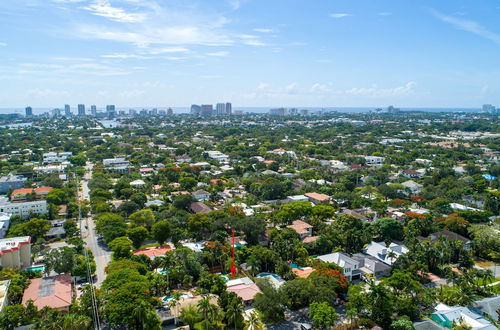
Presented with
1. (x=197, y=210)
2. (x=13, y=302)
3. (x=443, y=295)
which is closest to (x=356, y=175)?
(x=197, y=210)

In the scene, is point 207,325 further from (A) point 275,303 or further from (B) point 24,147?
(B) point 24,147

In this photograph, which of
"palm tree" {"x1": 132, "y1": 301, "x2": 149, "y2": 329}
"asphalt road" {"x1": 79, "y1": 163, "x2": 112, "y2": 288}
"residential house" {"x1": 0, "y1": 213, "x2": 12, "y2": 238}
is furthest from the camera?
"residential house" {"x1": 0, "y1": 213, "x2": 12, "y2": 238}

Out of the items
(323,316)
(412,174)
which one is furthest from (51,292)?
(412,174)

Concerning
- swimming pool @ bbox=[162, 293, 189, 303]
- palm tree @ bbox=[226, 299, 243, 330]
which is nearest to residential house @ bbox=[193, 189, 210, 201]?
swimming pool @ bbox=[162, 293, 189, 303]

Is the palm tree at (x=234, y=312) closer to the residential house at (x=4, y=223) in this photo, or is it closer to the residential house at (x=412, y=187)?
the residential house at (x=4, y=223)

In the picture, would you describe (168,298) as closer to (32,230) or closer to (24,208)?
(32,230)

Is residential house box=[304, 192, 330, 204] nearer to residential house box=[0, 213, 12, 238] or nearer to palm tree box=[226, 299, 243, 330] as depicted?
palm tree box=[226, 299, 243, 330]
